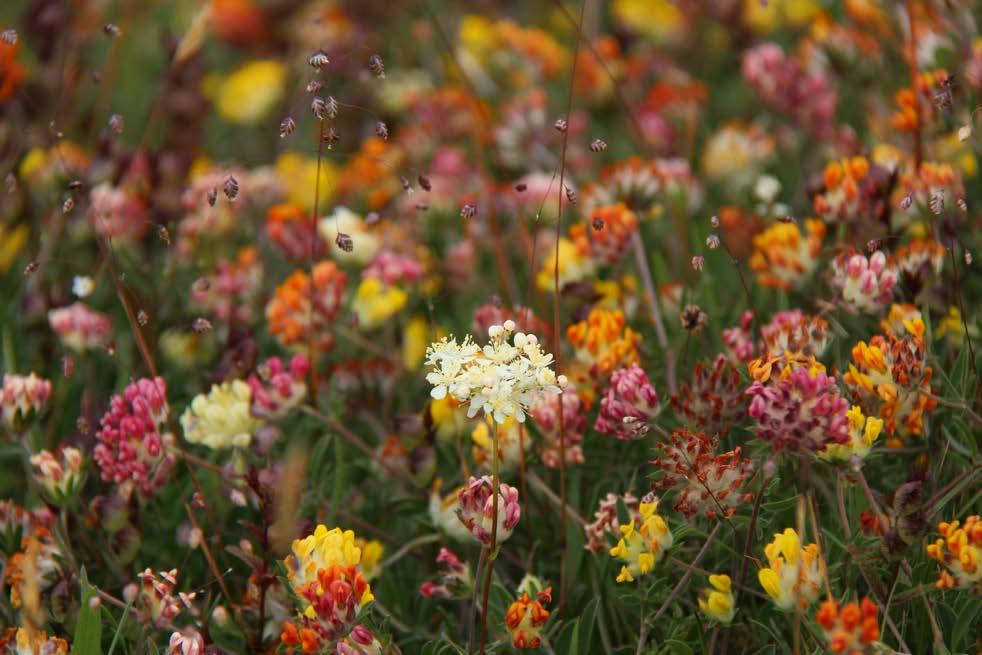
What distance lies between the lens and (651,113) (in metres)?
2.89

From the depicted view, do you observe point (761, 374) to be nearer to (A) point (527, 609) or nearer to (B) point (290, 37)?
(A) point (527, 609)

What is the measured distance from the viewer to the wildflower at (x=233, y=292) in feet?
7.00

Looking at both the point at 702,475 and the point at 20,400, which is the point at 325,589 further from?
the point at 20,400

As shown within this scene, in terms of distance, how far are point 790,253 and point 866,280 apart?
29 cm

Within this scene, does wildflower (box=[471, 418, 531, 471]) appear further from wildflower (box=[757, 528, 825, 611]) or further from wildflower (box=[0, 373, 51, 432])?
wildflower (box=[0, 373, 51, 432])

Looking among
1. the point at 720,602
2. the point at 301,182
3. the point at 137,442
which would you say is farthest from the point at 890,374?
the point at 301,182

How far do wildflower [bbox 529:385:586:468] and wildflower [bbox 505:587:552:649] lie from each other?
0.29 metres

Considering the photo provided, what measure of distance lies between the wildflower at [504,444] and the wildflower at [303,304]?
0.39m

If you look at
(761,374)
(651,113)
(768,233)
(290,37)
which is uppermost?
(761,374)

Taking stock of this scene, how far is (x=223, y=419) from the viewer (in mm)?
1715

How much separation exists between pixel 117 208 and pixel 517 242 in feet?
2.76

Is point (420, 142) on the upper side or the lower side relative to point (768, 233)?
lower

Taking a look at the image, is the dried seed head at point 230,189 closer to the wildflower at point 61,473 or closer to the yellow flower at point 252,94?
the wildflower at point 61,473

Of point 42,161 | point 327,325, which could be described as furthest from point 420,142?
point 327,325
